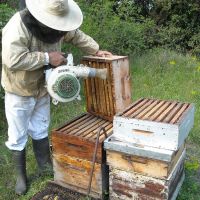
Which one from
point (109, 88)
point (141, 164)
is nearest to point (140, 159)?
point (141, 164)

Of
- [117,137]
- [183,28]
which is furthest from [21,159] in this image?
[183,28]

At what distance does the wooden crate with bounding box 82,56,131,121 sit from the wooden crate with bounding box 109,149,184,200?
0.71m

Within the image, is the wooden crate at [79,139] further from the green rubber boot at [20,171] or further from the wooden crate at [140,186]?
the green rubber boot at [20,171]

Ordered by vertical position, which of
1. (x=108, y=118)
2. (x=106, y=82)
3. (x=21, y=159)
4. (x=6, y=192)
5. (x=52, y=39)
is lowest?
(x=6, y=192)

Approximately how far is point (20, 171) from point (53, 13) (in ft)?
5.14

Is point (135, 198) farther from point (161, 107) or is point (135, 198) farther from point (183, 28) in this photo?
point (183, 28)

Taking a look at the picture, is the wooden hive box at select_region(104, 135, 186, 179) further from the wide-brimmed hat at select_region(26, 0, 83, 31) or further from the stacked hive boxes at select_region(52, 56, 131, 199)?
the wide-brimmed hat at select_region(26, 0, 83, 31)

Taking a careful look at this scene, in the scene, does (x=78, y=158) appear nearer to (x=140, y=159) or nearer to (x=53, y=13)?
(x=140, y=159)

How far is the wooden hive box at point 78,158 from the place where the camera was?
3.11m

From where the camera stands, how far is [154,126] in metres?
2.80

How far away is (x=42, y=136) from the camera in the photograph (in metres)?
3.73

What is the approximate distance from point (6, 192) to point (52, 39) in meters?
1.57

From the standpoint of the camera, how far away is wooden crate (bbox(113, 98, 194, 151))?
109 inches

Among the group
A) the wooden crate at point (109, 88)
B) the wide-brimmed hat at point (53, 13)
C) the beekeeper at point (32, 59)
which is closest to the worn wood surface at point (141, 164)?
the wooden crate at point (109, 88)
